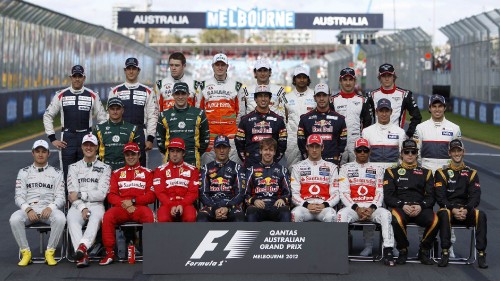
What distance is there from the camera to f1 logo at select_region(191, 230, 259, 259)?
9.02 meters

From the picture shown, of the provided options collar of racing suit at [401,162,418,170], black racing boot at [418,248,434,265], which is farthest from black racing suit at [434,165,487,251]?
black racing boot at [418,248,434,265]

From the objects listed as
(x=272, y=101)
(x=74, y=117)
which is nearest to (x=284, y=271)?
(x=272, y=101)

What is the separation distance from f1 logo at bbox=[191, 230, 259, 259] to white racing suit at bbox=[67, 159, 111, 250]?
3.93 feet

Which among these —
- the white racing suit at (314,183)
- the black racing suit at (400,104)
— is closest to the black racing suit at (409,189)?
the white racing suit at (314,183)

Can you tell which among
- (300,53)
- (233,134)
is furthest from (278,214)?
(300,53)

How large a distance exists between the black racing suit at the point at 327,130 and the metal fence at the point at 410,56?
3249 cm

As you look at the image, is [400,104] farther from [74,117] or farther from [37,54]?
[37,54]

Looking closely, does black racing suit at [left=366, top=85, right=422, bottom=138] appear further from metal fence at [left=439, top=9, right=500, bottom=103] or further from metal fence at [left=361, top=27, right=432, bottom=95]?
metal fence at [left=361, top=27, right=432, bottom=95]

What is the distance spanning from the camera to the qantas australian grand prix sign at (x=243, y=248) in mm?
9016

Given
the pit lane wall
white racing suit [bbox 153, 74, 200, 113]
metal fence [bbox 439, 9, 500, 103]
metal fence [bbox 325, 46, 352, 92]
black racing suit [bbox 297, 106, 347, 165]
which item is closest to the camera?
black racing suit [bbox 297, 106, 347, 165]

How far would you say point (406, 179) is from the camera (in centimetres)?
988

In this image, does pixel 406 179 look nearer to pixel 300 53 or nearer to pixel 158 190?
pixel 158 190

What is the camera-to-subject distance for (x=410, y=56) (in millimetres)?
45750

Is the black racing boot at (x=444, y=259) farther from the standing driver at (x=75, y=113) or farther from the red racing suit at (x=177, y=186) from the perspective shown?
the standing driver at (x=75, y=113)
